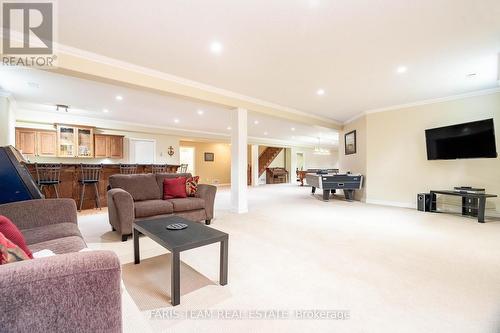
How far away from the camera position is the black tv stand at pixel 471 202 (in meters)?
3.99

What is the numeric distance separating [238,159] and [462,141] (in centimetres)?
→ 443

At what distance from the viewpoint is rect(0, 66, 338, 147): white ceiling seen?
4.09 meters

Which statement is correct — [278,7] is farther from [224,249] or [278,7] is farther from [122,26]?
[224,249]

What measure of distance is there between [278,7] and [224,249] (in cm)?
225

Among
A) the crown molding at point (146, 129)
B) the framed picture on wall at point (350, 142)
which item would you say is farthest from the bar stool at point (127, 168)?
the framed picture on wall at point (350, 142)

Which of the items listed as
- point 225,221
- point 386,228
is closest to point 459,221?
point 386,228

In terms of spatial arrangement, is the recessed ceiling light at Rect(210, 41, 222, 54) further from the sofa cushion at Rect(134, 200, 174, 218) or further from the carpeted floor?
the carpeted floor

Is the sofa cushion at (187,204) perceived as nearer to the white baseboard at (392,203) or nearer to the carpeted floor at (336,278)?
the carpeted floor at (336,278)

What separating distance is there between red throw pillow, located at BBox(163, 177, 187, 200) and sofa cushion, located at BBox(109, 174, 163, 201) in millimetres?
125

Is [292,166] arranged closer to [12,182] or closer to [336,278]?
[336,278]

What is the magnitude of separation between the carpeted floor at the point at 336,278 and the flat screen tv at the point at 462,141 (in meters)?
1.52

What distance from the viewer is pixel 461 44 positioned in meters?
2.82

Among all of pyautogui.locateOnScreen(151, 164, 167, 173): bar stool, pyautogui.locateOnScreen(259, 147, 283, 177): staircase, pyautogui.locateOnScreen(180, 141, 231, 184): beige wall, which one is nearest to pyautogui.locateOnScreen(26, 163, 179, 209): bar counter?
pyautogui.locateOnScreen(151, 164, 167, 173): bar stool

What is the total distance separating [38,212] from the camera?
201 centimetres
